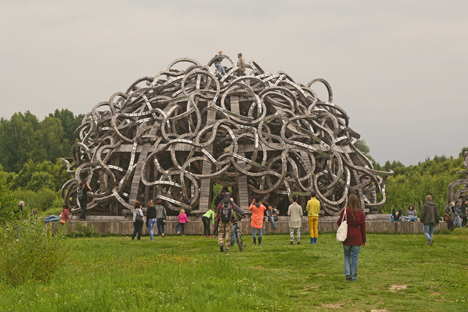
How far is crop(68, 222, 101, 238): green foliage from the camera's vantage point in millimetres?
22609

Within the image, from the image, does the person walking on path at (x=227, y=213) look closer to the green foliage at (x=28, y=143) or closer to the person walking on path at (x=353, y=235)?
the person walking on path at (x=353, y=235)

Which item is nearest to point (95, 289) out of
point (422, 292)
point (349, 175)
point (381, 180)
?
point (422, 292)

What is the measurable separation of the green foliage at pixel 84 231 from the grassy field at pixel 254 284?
696 cm

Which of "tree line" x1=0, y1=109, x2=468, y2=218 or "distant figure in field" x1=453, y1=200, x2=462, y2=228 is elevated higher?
"tree line" x1=0, y1=109, x2=468, y2=218

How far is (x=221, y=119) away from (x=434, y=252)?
14.6 m

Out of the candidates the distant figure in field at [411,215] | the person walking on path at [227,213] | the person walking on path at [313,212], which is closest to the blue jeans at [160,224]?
the person walking on path at [227,213]

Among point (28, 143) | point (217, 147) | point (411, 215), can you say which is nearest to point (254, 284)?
point (411, 215)

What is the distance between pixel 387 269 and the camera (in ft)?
40.8

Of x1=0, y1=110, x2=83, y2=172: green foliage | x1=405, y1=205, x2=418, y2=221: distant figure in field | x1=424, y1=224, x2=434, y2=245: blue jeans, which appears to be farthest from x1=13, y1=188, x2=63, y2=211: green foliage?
x1=0, y1=110, x2=83, y2=172: green foliage

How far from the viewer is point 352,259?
36.1 ft

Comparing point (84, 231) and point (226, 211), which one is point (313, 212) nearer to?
point (226, 211)

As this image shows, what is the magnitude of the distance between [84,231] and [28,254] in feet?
37.8

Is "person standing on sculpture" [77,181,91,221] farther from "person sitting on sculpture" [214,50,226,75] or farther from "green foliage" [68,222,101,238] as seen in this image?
"person sitting on sculpture" [214,50,226,75]

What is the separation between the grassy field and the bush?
0.38m
